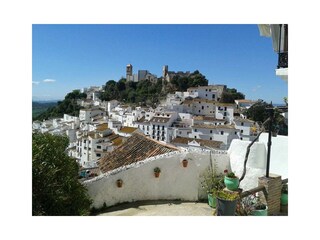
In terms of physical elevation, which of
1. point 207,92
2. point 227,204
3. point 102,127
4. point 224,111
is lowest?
point 102,127

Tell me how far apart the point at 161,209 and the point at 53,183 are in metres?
1.59

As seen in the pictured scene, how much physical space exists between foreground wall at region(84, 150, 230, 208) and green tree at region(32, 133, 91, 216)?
67 cm

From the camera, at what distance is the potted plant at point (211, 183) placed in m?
4.24

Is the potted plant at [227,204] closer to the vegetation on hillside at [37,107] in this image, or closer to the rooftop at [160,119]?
the vegetation on hillside at [37,107]

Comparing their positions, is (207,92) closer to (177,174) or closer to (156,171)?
(177,174)

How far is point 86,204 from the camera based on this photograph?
12.5 ft

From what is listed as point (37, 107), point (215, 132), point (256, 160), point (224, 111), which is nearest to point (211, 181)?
point (256, 160)

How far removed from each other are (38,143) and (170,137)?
1106 inches

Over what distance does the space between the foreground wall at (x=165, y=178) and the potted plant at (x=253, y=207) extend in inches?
33.7

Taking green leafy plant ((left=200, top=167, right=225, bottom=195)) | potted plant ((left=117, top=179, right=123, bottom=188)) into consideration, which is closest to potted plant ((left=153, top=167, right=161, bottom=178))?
potted plant ((left=117, top=179, right=123, bottom=188))

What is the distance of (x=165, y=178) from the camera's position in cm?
447

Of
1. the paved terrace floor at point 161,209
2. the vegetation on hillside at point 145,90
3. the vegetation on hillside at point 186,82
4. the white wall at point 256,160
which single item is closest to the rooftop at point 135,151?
the paved terrace floor at point 161,209
